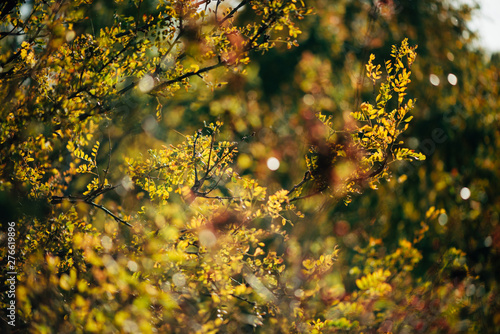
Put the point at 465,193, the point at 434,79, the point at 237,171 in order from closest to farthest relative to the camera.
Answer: the point at 237,171 → the point at 465,193 → the point at 434,79

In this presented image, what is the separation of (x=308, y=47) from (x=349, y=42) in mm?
805

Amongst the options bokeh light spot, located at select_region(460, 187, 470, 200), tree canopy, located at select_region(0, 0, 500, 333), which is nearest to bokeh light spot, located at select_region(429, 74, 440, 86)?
tree canopy, located at select_region(0, 0, 500, 333)

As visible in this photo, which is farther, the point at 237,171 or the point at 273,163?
the point at 273,163

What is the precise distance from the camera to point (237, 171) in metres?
3.40

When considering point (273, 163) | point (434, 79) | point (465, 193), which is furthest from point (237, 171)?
point (434, 79)

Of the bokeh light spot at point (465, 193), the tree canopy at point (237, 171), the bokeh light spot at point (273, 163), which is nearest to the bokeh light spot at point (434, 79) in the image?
the tree canopy at point (237, 171)

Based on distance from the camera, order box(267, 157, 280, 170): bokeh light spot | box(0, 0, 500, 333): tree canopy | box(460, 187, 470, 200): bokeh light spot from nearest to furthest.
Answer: box(0, 0, 500, 333): tree canopy < box(460, 187, 470, 200): bokeh light spot < box(267, 157, 280, 170): bokeh light spot

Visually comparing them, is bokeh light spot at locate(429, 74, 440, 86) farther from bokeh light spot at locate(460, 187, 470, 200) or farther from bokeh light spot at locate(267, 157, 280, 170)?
bokeh light spot at locate(267, 157, 280, 170)

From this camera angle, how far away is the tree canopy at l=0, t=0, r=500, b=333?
2184mm

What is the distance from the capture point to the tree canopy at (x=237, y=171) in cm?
218

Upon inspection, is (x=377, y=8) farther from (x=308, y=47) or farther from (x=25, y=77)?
(x=25, y=77)

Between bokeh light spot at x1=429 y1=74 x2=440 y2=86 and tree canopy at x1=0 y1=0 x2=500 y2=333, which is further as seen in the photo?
bokeh light spot at x1=429 y1=74 x2=440 y2=86

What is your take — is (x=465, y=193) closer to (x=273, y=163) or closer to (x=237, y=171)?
(x=273, y=163)

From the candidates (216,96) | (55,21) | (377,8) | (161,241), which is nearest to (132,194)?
(161,241)
